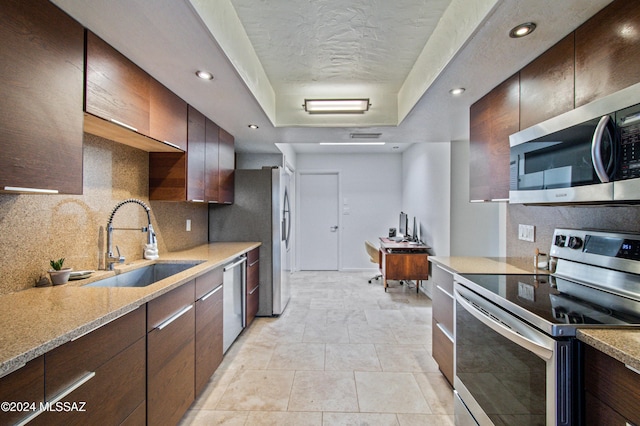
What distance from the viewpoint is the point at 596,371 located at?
2.94ft

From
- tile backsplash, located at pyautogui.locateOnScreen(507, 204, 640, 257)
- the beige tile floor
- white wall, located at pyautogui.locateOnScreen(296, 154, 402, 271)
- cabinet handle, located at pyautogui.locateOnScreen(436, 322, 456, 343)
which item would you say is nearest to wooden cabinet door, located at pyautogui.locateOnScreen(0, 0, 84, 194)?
the beige tile floor

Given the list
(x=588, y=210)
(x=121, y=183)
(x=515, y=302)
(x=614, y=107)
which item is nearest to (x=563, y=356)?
(x=515, y=302)

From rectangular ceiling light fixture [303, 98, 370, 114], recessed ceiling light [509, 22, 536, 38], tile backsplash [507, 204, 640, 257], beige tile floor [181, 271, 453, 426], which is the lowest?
beige tile floor [181, 271, 453, 426]

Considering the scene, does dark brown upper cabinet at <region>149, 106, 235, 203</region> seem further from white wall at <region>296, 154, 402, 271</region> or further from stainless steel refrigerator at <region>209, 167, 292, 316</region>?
white wall at <region>296, 154, 402, 271</region>

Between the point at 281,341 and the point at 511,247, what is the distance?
2.26 meters

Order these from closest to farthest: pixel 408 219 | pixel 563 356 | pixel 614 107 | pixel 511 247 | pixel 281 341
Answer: pixel 563 356 < pixel 614 107 < pixel 511 247 < pixel 281 341 < pixel 408 219

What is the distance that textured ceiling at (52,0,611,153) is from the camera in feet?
4.12

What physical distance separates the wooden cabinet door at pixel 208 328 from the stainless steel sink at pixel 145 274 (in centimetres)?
24

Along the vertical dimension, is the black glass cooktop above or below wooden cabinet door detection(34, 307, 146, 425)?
above

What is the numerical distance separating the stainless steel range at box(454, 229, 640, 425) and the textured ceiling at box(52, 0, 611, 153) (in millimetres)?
1085

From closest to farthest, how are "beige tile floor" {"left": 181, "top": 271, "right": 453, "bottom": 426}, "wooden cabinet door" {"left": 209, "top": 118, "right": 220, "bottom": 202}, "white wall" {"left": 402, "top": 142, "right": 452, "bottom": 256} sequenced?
"beige tile floor" {"left": 181, "top": 271, "right": 453, "bottom": 426} → "wooden cabinet door" {"left": 209, "top": 118, "right": 220, "bottom": 202} → "white wall" {"left": 402, "top": 142, "right": 452, "bottom": 256}

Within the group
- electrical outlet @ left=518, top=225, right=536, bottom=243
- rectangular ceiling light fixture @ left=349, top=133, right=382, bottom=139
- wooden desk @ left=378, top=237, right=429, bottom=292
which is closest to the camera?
electrical outlet @ left=518, top=225, right=536, bottom=243

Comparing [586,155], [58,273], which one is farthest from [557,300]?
[58,273]

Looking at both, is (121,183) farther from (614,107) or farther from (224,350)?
(614,107)
